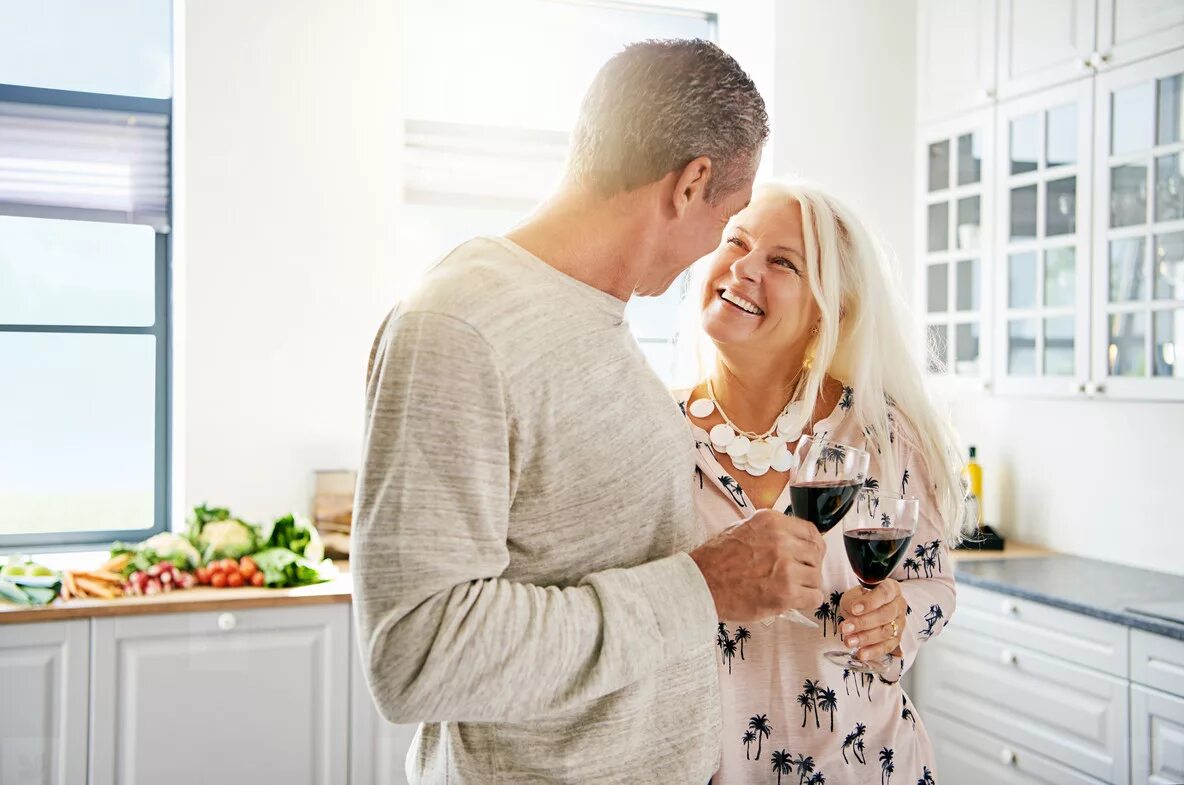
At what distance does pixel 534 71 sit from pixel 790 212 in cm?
264

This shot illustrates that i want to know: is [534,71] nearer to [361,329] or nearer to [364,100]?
[364,100]

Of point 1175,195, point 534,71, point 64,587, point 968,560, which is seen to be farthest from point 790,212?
point 534,71

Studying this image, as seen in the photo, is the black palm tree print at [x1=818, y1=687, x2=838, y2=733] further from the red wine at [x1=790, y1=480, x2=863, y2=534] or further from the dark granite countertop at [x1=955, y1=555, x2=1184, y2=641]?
the dark granite countertop at [x1=955, y1=555, x2=1184, y2=641]

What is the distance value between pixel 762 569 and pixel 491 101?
3253 mm

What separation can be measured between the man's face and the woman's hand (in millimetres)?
521

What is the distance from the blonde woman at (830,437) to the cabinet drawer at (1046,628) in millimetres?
1155

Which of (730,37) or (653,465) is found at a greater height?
(730,37)

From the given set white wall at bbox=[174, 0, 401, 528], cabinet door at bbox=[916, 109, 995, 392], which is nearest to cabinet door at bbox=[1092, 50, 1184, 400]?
cabinet door at bbox=[916, 109, 995, 392]

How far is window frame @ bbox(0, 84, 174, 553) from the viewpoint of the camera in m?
3.42

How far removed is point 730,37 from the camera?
4.09 metres

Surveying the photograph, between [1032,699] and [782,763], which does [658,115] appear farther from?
[1032,699]

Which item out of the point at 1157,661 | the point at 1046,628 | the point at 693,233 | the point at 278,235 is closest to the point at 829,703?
the point at 693,233

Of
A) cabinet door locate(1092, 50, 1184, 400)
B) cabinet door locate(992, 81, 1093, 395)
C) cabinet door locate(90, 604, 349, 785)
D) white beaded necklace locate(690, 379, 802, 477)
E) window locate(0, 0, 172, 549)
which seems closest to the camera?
white beaded necklace locate(690, 379, 802, 477)

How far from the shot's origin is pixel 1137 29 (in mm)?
2869
